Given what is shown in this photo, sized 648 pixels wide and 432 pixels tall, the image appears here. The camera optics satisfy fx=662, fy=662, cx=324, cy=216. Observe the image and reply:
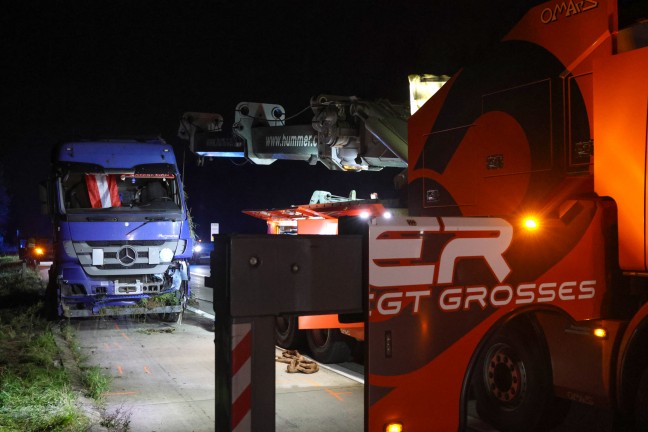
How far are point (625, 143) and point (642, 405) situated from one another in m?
1.66

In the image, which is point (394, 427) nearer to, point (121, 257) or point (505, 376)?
point (505, 376)

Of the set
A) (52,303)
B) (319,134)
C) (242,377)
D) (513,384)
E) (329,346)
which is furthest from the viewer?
(52,303)

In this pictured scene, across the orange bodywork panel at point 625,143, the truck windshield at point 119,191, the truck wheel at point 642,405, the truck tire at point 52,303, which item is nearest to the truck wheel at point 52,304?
the truck tire at point 52,303

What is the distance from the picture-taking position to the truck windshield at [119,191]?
39.3 ft

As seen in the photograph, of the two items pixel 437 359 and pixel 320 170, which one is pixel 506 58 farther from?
pixel 320 170

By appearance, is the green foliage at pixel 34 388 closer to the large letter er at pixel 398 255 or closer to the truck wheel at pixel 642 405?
the large letter er at pixel 398 255

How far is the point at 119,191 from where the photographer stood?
12781 millimetres

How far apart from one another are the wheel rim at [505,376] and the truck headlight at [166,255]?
25.6 ft

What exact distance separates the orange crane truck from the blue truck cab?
7352mm

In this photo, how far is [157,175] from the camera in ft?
40.7

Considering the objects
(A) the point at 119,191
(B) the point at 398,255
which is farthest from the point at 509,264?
(A) the point at 119,191

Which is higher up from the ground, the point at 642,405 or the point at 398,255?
the point at 398,255

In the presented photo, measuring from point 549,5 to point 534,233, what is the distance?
6.88 ft

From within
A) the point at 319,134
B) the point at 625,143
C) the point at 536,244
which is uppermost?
the point at 319,134
